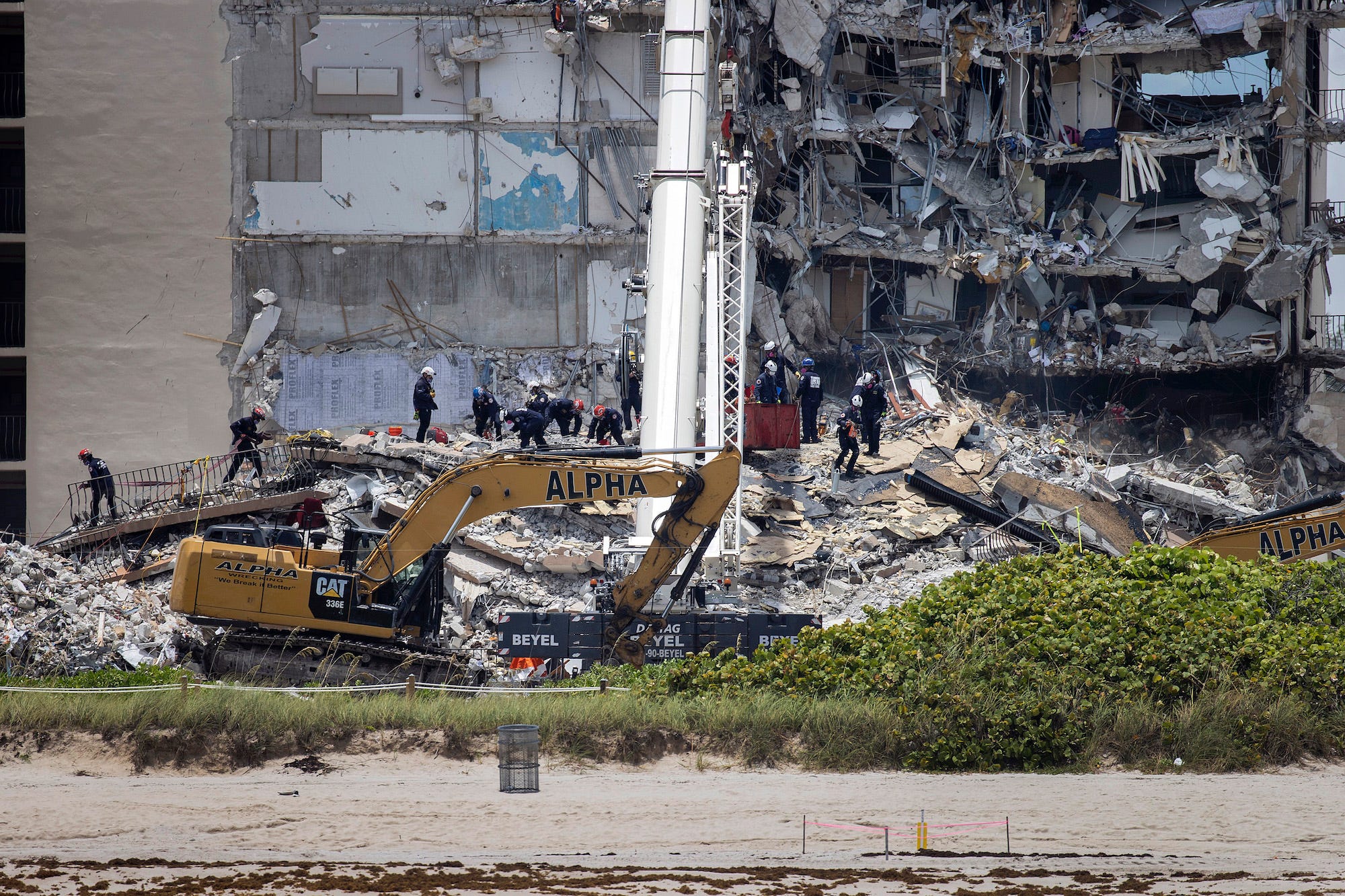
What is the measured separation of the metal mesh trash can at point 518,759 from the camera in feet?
39.7

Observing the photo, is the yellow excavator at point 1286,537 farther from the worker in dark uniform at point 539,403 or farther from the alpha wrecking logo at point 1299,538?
the worker in dark uniform at point 539,403

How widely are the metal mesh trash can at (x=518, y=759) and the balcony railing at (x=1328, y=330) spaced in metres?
24.0

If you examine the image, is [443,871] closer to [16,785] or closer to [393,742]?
[393,742]

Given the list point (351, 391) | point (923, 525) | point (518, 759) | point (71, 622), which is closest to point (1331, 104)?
point (923, 525)

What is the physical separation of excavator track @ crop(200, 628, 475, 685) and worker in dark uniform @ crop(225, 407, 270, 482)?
24.6ft

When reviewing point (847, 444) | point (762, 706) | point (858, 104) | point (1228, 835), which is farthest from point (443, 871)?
point (858, 104)

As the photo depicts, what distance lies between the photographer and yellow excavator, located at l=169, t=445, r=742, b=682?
Result: 1672 cm

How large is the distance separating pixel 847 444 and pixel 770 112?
10790mm

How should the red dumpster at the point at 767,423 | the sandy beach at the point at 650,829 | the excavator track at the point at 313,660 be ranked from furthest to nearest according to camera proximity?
the red dumpster at the point at 767,423 < the excavator track at the point at 313,660 < the sandy beach at the point at 650,829

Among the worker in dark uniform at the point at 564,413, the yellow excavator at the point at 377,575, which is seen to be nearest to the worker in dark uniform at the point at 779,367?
the worker in dark uniform at the point at 564,413

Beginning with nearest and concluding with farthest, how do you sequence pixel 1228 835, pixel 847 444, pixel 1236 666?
pixel 1228 835
pixel 1236 666
pixel 847 444

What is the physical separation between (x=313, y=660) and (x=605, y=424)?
8.33 metres

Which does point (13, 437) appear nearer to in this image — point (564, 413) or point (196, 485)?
Answer: point (196, 485)

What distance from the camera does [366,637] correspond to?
17.0 meters
